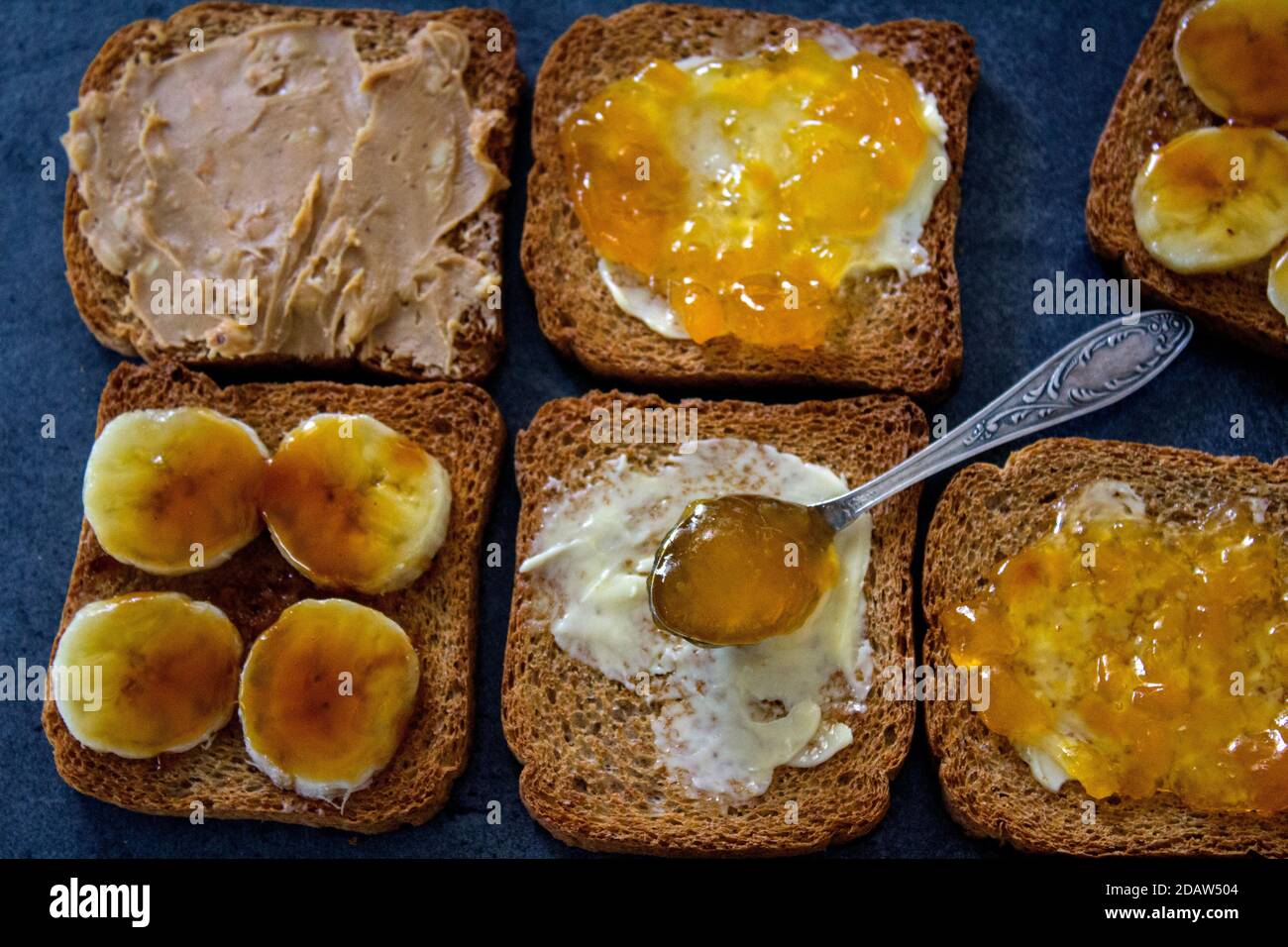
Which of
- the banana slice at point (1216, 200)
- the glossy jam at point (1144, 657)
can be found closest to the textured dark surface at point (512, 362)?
the banana slice at point (1216, 200)

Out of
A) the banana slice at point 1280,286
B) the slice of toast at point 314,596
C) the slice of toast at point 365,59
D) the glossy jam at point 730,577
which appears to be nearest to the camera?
the glossy jam at point 730,577

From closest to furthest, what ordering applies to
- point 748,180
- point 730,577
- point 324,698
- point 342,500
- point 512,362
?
point 730,577 → point 324,698 → point 342,500 → point 748,180 → point 512,362

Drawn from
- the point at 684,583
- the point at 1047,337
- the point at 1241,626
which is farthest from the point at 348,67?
the point at 1241,626

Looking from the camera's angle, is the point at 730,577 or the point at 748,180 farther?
the point at 748,180

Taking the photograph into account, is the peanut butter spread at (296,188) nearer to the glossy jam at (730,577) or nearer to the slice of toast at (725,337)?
the slice of toast at (725,337)

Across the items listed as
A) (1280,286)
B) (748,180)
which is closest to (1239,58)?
(1280,286)

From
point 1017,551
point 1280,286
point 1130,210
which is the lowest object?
point 1017,551

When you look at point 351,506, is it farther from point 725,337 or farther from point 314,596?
point 725,337
